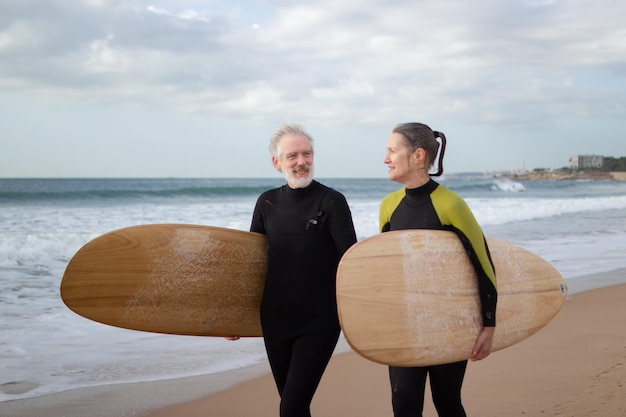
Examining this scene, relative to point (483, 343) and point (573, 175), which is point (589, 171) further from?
point (483, 343)

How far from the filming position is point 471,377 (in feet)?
14.0

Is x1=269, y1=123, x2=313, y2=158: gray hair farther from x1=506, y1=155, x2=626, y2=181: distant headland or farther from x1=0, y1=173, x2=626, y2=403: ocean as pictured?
x1=506, y1=155, x2=626, y2=181: distant headland

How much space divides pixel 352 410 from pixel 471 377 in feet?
3.03

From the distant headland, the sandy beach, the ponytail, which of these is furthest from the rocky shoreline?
the ponytail

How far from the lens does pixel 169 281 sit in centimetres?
302

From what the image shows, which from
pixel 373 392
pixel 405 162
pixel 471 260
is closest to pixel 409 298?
pixel 471 260

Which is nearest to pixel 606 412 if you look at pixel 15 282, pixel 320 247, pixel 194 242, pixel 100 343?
pixel 320 247

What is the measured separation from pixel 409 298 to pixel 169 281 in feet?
3.64

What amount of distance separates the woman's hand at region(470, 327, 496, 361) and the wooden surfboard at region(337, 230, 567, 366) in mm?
25

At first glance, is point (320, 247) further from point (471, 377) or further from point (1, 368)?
point (1, 368)

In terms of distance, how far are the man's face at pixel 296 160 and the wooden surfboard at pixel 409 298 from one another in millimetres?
333

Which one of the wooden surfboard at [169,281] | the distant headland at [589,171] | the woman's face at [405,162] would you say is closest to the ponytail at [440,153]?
the woman's face at [405,162]

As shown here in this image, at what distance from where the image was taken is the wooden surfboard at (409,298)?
2387 millimetres

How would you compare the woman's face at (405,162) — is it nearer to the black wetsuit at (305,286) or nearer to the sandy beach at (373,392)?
the black wetsuit at (305,286)
